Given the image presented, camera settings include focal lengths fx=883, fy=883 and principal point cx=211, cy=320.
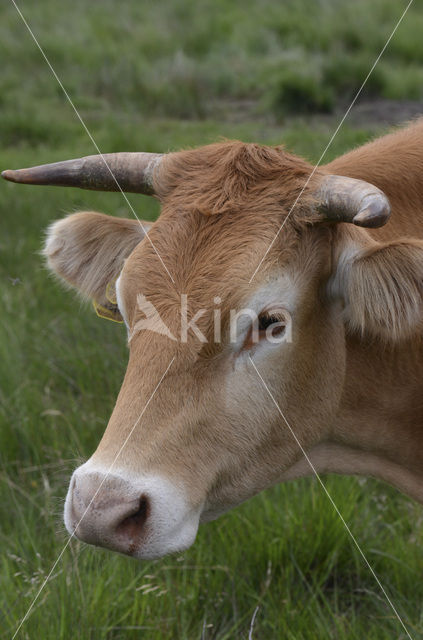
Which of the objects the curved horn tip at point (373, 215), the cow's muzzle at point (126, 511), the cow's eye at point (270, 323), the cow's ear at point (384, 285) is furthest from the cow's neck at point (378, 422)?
the cow's muzzle at point (126, 511)

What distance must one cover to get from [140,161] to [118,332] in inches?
82.4

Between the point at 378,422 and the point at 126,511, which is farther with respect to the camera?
the point at 378,422

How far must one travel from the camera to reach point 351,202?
279cm

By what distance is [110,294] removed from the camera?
3.60m

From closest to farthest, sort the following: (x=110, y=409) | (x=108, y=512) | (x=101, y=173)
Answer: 1. (x=108, y=512)
2. (x=101, y=173)
3. (x=110, y=409)

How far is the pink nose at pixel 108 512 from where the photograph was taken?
2502 mm

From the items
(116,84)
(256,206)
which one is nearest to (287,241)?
(256,206)

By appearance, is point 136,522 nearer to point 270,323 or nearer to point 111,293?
point 270,323

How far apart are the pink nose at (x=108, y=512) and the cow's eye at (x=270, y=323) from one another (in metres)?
0.66

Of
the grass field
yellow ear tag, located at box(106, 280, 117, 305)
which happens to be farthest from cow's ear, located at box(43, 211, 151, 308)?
the grass field

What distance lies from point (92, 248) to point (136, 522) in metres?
1.40

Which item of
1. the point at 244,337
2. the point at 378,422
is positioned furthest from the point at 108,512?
the point at 378,422

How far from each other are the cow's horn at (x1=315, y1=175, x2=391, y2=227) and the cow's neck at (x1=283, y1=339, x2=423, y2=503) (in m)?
0.56

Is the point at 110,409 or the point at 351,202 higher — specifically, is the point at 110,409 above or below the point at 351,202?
below
